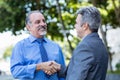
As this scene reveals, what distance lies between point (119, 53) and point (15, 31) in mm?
31394

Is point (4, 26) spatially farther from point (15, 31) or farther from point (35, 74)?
point (35, 74)

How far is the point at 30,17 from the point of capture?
15.9 ft

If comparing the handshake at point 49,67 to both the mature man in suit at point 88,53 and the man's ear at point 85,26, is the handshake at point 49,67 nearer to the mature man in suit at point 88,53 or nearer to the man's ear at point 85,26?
the mature man in suit at point 88,53

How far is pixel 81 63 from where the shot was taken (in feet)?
12.3

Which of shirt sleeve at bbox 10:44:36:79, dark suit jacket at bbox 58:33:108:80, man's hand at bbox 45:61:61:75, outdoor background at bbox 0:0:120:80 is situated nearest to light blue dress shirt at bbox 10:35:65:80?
shirt sleeve at bbox 10:44:36:79

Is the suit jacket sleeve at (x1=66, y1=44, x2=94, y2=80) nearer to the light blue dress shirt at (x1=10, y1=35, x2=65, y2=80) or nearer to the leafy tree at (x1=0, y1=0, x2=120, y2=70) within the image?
the light blue dress shirt at (x1=10, y1=35, x2=65, y2=80)

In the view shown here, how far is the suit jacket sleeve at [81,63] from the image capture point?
12.3 feet

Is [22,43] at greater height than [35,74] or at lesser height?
greater

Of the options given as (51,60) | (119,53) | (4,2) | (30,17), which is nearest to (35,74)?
(51,60)

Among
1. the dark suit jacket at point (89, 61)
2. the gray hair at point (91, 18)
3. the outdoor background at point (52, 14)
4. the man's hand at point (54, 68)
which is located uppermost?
the gray hair at point (91, 18)

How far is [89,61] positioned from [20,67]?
3.68ft

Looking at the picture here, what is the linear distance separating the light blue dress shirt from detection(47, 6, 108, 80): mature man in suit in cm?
85

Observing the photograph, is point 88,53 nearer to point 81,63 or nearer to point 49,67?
point 81,63

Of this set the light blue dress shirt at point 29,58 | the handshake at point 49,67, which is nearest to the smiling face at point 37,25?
the light blue dress shirt at point 29,58
